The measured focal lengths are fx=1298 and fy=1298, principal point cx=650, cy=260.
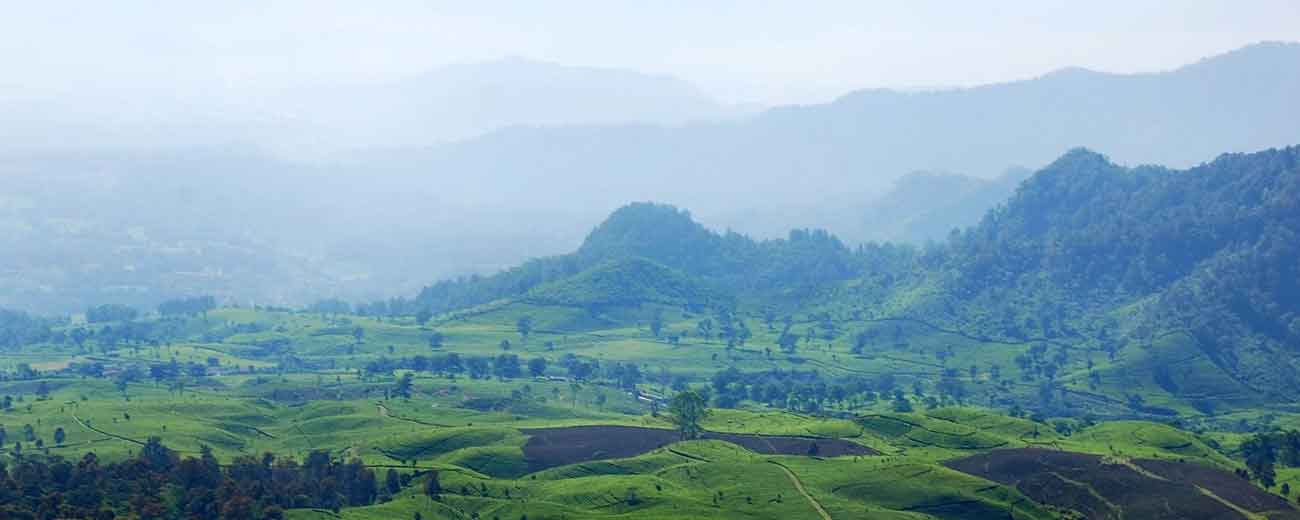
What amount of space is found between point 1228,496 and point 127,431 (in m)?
132

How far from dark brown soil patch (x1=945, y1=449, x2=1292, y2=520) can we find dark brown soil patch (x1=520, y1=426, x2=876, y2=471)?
17966mm

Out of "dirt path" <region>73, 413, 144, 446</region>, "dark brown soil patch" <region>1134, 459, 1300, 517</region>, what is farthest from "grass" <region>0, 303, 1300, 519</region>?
"dark brown soil patch" <region>1134, 459, 1300, 517</region>

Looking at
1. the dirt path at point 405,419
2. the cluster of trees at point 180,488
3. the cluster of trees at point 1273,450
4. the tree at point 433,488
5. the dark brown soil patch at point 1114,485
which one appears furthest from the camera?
the dirt path at point 405,419

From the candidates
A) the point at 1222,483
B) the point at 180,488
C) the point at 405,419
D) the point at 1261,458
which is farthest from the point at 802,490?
the point at 405,419

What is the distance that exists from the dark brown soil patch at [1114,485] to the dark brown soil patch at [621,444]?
707 inches

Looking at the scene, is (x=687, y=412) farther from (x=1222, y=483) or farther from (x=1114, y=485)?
(x=1222, y=483)

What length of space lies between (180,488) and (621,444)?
6012 centimetres

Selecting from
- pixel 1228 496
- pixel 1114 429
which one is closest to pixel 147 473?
pixel 1228 496

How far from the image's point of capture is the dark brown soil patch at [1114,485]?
132 m

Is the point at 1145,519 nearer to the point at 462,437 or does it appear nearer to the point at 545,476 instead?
the point at 545,476

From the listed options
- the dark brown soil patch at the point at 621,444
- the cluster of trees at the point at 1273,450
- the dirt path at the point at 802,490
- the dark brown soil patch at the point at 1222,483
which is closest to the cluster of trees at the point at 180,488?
the dark brown soil patch at the point at 621,444

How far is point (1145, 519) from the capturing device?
13050 cm

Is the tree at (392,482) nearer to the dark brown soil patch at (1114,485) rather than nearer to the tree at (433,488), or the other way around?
the tree at (433,488)

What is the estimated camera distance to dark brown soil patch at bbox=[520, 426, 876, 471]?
527 feet
